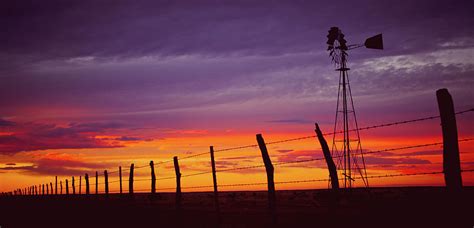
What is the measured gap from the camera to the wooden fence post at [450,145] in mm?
8195

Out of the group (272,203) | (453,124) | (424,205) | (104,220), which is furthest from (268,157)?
(104,220)

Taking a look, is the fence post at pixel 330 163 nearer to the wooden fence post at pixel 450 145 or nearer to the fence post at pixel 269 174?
the fence post at pixel 269 174

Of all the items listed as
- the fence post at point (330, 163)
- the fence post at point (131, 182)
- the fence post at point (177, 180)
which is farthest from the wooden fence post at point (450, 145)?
the fence post at point (131, 182)

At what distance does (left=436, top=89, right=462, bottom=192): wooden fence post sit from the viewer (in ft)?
26.9

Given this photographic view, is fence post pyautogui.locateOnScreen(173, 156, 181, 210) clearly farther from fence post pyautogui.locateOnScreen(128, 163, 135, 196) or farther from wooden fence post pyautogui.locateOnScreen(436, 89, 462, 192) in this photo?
wooden fence post pyautogui.locateOnScreen(436, 89, 462, 192)

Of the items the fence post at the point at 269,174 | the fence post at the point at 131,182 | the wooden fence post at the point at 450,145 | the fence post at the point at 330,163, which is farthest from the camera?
the fence post at the point at 131,182

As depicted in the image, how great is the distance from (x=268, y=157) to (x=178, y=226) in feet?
13.2

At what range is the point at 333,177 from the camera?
11.7 metres

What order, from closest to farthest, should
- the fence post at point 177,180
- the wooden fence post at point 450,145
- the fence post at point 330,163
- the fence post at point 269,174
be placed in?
the wooden fence post at point 450,145
the fence post at point 330,163
the fence post at point 269,174
the fence post at point 177,180

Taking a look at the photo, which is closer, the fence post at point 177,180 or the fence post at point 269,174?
the fence post at point 269,174

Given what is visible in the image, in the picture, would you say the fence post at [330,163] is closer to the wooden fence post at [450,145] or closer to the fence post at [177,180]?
the wooden fence post at [450,145]

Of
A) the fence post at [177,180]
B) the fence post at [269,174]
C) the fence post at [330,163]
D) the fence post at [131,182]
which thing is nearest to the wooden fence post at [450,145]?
the fence post at [330,163]

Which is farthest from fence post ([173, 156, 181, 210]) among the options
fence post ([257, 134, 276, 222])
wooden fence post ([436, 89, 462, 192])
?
wooden fence post ([436, 89, 462, 192])

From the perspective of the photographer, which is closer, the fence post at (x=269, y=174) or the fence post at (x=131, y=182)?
the fence post at (x=269, y=174)
